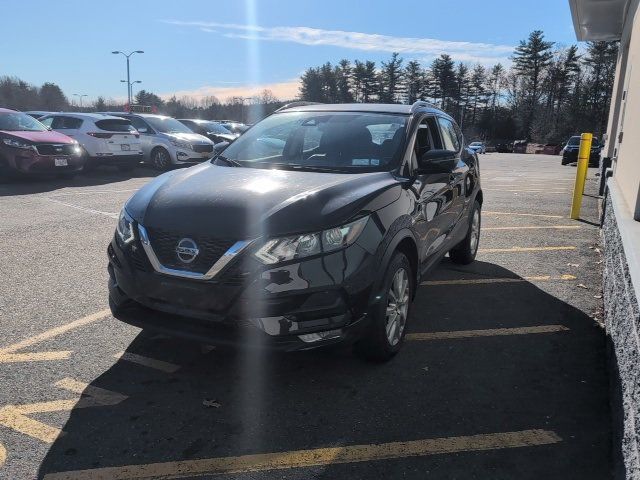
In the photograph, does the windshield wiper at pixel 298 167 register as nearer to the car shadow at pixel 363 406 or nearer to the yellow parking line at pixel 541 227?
the car shadow at pixel 363 406

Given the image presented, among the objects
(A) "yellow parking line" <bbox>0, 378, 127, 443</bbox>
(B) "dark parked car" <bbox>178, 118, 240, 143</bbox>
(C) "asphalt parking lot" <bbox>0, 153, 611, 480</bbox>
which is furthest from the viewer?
(B) "dark parked car" <bbox>178, 118, 240, 143</bbox>

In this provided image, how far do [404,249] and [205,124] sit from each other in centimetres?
1993

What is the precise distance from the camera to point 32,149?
40.1 feet

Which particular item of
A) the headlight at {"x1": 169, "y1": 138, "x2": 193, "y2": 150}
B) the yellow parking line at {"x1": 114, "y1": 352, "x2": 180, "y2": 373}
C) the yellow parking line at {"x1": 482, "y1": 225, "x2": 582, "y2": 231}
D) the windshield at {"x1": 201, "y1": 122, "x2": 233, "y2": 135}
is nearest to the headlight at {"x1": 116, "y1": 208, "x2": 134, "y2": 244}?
the yellow parking line at {"x1": 114, "y1": 352, "x2": 180, "y2": 373}

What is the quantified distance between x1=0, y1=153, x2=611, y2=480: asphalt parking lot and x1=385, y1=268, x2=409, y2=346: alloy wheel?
0.21m

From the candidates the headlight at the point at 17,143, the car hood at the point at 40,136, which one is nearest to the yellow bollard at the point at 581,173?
the car hood at the point at 40,136

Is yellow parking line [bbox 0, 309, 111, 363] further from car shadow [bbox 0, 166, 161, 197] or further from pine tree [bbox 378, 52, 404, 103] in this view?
pine tree [bbox 378, 52, 404, 103]

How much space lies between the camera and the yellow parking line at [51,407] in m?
2.90

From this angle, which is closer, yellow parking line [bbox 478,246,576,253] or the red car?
yellow parking line [bbox 478,246,576,253]

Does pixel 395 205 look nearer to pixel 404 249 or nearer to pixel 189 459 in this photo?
pixel 404 249

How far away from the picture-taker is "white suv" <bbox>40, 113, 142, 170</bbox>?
14.7 meters

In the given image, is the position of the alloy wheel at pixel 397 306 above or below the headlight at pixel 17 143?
below

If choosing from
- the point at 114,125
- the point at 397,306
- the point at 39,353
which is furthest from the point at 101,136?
the point at 397,306

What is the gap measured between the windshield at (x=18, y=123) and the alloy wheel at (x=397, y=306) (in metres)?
12.0
